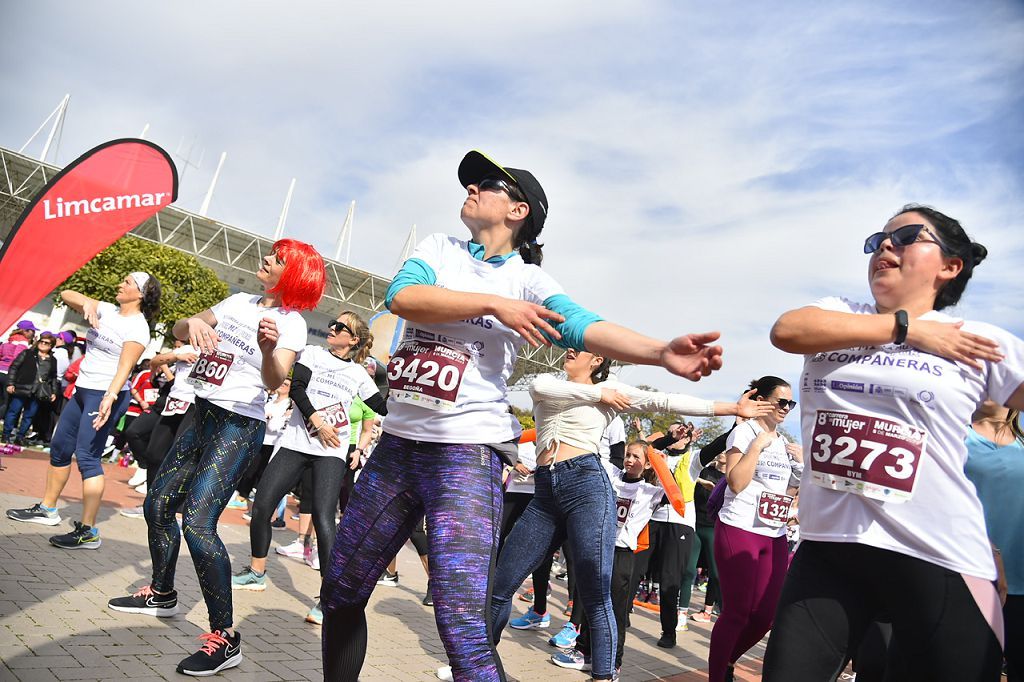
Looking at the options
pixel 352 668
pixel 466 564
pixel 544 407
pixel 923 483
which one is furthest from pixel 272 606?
pixel 923 483

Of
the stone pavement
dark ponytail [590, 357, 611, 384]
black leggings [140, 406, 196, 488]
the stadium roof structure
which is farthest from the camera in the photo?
the stadium roof structure

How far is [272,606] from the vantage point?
6035mm

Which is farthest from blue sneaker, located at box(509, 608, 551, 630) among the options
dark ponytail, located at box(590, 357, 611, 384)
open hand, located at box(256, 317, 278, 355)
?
open hand, located at box(256, 317, 278, 355)

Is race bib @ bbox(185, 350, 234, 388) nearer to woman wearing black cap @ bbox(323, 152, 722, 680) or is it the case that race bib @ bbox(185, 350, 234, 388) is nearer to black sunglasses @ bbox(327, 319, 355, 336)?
woman wearing black cap @ bbox(323, 152, 722, 680)

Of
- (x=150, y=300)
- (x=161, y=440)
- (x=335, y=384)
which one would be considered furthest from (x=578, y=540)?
(x=161, y=440)

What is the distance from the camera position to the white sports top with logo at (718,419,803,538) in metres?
5.26

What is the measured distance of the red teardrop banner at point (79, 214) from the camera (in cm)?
317

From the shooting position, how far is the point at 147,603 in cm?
480

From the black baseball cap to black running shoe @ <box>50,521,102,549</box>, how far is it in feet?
15.9

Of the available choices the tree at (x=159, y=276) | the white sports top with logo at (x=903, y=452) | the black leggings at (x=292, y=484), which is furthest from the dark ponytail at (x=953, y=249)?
the tree at (x=159, y=276)

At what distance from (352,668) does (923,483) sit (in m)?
2.14

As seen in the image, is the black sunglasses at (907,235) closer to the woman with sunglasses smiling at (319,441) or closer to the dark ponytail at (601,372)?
the dark ponytail at (601,372)

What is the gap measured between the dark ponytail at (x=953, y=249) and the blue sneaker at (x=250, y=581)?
545cm

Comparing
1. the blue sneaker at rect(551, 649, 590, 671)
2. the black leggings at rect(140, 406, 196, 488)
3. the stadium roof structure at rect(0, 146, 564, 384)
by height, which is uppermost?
the stadium roof structure at rect(0, 146, 564, 384)
